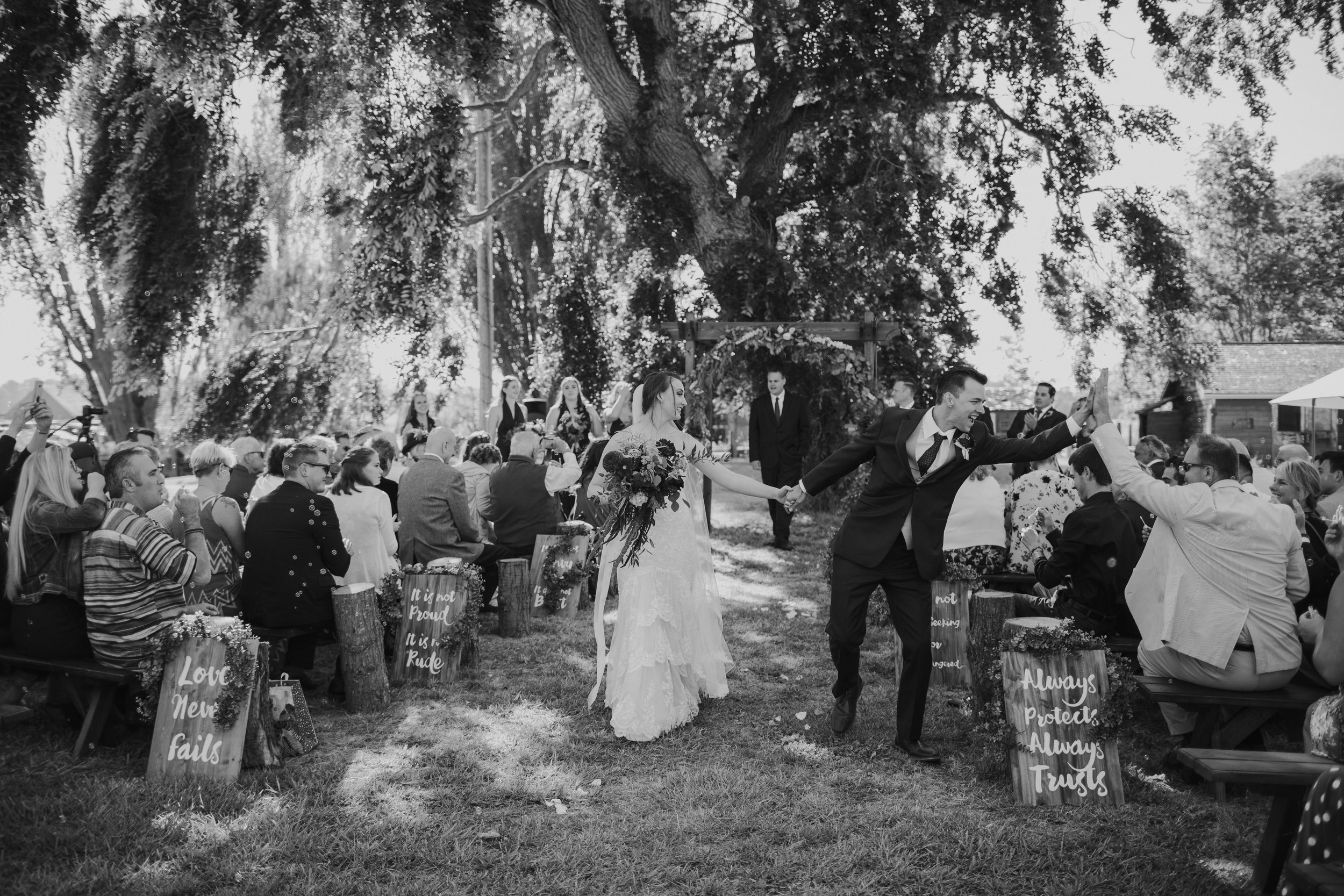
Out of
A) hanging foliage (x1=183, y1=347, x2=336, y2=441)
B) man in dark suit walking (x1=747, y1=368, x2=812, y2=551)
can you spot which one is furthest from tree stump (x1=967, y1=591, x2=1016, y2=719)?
hanging foliage (x1=183, y1=347, x2=336, y2=441)

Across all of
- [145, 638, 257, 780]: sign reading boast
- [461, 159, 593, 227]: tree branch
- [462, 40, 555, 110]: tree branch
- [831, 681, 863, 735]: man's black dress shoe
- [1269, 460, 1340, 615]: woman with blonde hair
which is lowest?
[831, 681, 863, 735]: man's black dress shoe

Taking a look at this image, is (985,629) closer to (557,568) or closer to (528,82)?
(557,568)

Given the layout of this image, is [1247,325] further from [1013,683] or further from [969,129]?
[1013,683]

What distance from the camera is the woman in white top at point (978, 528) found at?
7199 mm

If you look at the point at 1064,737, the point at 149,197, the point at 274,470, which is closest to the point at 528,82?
the point at 149,197

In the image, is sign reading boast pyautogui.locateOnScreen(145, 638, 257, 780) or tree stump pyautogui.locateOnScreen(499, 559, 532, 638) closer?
sign reading boast pyautogui.locateOnScreen(145, 638, 257, 780)

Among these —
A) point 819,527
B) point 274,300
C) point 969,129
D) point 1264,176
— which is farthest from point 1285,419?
point 274,300

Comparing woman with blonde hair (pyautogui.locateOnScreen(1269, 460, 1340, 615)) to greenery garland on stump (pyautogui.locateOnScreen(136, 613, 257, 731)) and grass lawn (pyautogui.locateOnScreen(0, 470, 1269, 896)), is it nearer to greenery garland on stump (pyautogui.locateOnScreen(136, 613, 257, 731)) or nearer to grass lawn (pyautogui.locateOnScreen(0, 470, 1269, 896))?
grass lawn (pyautogui.locateOnScreen(0, 470, 1269, 896))

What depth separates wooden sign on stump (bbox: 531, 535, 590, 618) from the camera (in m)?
8.77

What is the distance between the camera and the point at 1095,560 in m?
5.87

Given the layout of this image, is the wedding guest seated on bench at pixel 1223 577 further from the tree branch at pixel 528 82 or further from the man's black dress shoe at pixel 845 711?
the tree branch at pixel 528 82

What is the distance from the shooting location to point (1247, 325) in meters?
44.9

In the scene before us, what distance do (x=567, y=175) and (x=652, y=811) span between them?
25.3m

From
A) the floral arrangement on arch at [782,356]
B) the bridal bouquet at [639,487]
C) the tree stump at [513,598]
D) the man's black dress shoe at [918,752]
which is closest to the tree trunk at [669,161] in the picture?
the floral arrangement on arch at [782,356]
